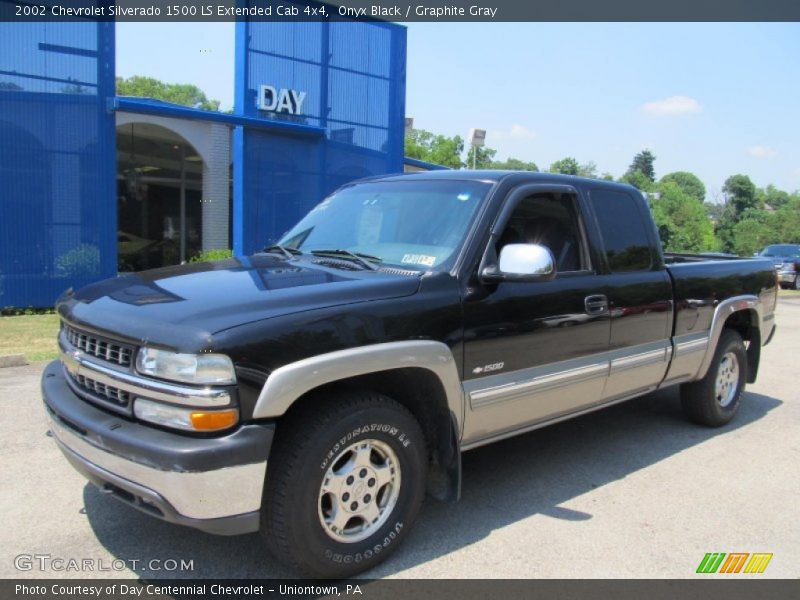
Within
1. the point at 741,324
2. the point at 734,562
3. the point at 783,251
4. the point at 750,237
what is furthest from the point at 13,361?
the point at 750,237

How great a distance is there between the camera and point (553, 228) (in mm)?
4309

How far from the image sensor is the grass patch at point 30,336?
7943 mm

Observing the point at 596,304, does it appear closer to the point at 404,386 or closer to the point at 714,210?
the point at 404,386

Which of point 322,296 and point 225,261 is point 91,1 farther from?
point 322,296

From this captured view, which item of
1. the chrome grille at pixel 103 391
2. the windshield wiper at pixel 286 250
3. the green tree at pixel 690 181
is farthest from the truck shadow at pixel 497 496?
the green tree at pixel 690 181

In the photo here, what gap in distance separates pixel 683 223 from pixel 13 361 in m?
49.9

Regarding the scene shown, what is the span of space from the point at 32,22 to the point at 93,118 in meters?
1.77

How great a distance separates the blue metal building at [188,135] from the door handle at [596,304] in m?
10.6

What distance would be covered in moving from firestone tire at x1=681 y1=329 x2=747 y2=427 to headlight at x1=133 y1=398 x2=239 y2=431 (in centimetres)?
435

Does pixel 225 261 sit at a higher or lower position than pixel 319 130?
lower

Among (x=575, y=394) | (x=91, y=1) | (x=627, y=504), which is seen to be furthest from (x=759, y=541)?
(x=91, y=1)

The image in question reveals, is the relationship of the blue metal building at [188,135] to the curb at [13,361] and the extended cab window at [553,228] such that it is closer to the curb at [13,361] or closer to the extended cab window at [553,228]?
the curb at [13,361]

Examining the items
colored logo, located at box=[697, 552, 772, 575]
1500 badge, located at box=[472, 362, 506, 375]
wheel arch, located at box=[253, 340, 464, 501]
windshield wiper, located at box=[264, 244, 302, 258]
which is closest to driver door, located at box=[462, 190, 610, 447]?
1500 badge, located at box=[472, 362, 506, 375]

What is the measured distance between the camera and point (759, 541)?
3.66 m
